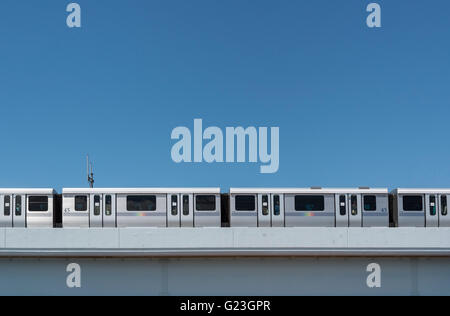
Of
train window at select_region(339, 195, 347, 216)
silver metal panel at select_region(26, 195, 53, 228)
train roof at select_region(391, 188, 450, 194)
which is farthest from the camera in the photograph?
train window at select_region(339, 195, 347, 216)

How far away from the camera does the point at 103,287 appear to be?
744 inches

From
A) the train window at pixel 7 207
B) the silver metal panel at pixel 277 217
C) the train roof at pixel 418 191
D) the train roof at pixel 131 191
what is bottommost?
the silver metal panel at pixel 277 217

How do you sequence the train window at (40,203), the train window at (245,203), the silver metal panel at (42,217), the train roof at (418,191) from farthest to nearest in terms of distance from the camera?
1. the train roof at (418,191)
2. the train window at (245,203)
3. the train window at (40,203)
4. the silver metal panel at (42,217)

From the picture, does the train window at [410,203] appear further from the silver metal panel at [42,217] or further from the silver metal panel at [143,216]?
the silver metal panel at [42,217]

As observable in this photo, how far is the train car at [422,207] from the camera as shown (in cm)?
2138

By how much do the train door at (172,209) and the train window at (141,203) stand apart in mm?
621

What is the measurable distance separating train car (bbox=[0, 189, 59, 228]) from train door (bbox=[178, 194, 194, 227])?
17.5 ft

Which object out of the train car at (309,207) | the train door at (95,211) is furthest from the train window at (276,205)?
the train door at (95,211)

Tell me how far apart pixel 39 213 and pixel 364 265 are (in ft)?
43.1

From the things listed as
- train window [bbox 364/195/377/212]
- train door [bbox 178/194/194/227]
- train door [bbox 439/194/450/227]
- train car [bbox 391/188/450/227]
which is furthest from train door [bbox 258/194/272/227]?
train door [bbox 439/194/450/227]

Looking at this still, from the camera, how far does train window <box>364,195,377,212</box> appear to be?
70.6 ft

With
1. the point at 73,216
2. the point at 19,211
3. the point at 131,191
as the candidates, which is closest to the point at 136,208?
the point at 131,191

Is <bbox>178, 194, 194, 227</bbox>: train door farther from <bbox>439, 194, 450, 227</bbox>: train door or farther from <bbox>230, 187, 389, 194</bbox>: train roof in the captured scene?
<bbox>439, 194, 450, 227</bbox>: train door
